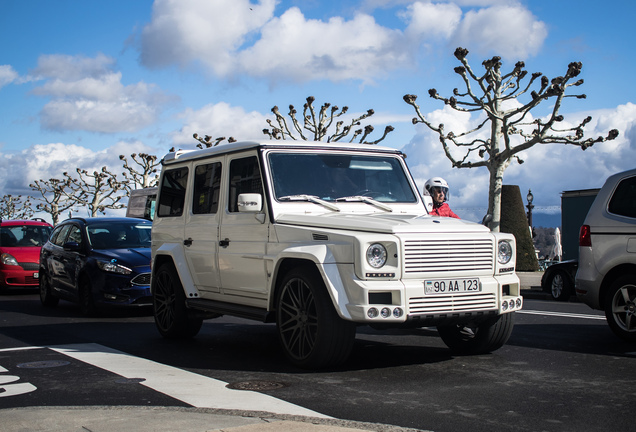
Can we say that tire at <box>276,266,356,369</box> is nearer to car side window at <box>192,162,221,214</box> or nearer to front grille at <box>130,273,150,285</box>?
car side window at <box>192,162,221,214</box>

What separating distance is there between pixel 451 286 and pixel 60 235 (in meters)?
10.1

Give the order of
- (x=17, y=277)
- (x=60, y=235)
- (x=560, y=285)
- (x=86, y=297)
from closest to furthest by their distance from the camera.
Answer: (x=86, y=297), (x=60, y=235), (x=560, y=285), (x=17, y=277)

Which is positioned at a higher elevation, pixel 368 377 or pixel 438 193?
pixel 438 193

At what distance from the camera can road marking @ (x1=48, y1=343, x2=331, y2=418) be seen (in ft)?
18.1

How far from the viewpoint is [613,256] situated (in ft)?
28.6

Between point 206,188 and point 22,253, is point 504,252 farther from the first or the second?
point 22,253

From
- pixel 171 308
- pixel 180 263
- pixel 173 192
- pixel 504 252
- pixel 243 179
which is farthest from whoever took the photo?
pixel 173 192

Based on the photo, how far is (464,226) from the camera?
6.98 m

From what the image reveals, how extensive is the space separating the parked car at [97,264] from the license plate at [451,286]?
6.75 metres

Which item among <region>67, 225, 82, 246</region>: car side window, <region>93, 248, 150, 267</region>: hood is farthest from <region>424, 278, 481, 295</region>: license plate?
<region>67, 225, 82, 246</region>: car side window

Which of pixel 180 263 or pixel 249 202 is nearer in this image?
pixel 249 202

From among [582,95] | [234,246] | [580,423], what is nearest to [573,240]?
[582,95]

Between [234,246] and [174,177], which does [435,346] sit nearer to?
[234,246]

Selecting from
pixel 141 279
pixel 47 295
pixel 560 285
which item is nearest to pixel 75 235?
pixel 47 295
